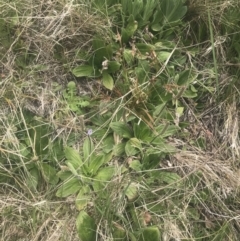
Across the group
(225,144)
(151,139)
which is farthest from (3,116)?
(225,144)

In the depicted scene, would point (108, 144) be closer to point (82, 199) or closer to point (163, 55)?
point (82, 199)

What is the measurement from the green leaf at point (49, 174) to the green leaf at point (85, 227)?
0.51 ft

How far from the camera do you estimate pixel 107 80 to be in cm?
175

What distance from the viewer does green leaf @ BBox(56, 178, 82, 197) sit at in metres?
1.62

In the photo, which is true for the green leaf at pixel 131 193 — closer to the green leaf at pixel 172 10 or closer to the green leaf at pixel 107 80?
the green leaf at pixel 107 80

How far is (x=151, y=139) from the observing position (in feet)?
5.53

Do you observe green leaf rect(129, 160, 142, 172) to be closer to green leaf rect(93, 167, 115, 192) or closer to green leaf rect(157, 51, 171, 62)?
green leaf rect(93, 167, 115, 192)

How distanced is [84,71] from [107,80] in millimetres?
94

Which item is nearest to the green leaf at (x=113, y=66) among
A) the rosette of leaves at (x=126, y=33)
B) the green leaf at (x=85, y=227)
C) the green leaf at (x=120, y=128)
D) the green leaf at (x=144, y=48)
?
the rosette of leaves at (x=126, y=33)

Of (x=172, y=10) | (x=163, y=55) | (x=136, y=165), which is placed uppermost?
(x=172, y=10)

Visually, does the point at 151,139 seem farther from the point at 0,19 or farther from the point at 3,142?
the point at 0,19

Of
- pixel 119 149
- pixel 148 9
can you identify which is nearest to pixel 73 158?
pixel 119 149

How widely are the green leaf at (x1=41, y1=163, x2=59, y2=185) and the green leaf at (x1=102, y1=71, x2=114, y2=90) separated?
366 mm

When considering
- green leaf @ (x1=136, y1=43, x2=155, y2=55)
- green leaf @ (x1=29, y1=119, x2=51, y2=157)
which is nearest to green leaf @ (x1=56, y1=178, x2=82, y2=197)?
green leaf @ (x1=29, y1=119, x2=51, y2=157)
